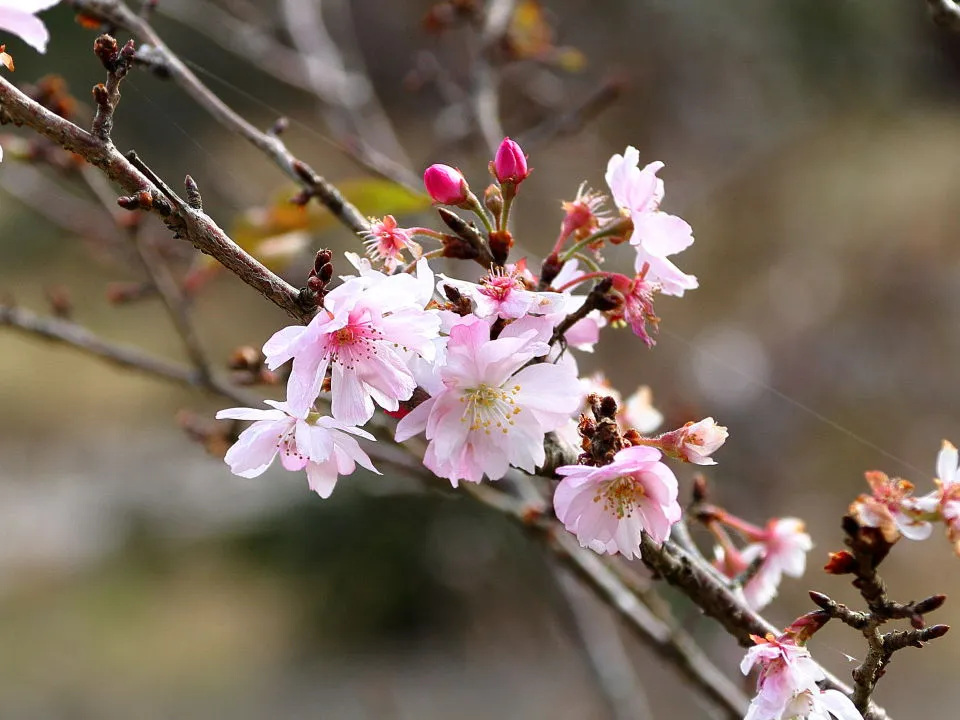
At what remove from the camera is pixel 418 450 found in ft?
4.29

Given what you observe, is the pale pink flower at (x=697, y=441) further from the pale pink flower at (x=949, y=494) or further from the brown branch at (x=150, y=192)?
the brown branch at (x=150, y=192)

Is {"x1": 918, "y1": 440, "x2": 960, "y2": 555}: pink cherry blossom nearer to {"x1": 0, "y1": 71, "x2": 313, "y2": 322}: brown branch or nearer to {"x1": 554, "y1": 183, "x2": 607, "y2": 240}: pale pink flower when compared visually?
{"x1": 554, "y1": 183, "x2": 607, "y2": 240}: pale pink flower

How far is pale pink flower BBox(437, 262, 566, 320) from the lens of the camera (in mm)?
545

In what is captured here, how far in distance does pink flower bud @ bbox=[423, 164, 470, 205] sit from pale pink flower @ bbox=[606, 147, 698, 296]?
0.12 meters

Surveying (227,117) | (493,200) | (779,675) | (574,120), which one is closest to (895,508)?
(779,675)

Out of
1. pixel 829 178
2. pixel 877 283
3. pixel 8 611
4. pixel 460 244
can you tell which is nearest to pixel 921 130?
pixel 829 178

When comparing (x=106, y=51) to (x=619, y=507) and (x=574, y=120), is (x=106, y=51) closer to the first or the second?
(x=619, y=507)

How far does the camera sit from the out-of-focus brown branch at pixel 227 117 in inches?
31.9

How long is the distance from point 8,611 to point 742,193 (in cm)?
517

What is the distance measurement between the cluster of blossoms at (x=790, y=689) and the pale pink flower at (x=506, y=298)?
0.27 m

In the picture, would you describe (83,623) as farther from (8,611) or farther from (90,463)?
(90,463)

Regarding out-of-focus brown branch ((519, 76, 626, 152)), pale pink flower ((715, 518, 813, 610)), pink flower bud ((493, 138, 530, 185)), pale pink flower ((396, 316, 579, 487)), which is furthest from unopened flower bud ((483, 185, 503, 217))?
out-of-focus brown branch ((519, 76, 626, 152))

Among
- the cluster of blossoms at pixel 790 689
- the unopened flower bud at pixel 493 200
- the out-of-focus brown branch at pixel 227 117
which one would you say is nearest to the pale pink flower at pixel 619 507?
the cluster of blossoms at pixel 790 689

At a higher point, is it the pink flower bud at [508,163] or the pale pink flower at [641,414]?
the pink flower bud at [508,163]
